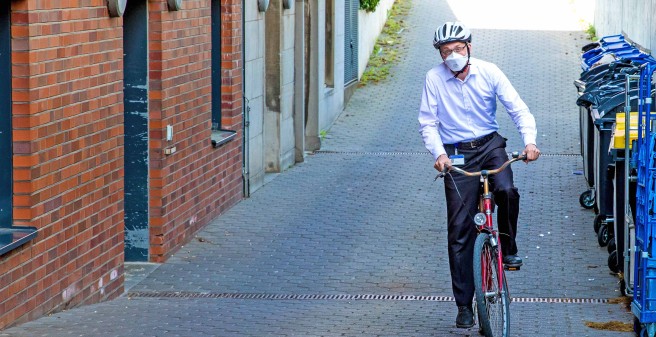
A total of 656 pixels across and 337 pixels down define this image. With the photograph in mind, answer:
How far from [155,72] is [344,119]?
394 inches

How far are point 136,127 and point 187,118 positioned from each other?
0.91 metres

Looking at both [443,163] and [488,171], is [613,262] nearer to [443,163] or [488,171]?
[488,171]

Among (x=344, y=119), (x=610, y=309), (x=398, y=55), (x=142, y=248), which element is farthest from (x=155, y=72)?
(x=398, y=55)

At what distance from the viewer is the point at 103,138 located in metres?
8.50

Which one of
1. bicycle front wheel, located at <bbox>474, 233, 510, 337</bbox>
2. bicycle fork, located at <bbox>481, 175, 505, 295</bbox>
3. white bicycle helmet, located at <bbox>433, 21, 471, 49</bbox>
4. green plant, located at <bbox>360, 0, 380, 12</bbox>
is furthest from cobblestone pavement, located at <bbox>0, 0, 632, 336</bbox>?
green plant, located at <bbox>360, 0, 380, 12</bbox>

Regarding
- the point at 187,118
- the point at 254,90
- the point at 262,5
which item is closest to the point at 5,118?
the point at 187,118

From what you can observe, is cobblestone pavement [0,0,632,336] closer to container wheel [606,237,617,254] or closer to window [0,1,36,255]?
container wheel [606,237,617,254]

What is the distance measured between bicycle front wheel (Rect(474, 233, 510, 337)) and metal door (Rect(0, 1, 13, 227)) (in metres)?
2.64


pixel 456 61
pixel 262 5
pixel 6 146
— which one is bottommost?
pixel 6 146

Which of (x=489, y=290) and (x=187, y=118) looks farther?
(x=187, y=118)

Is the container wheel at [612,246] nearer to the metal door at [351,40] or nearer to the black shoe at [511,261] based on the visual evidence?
the black shoe at [511,261]

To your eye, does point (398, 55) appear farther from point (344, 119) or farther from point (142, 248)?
point (142, 248)

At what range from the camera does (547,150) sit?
1686cm

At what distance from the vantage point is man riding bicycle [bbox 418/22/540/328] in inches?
281
